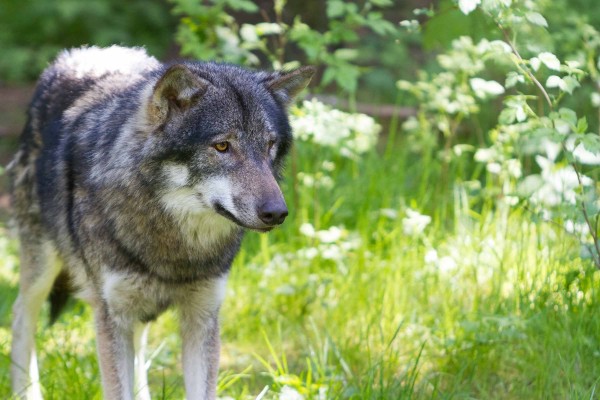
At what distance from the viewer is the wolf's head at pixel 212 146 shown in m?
3.12

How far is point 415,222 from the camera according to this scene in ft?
15.3

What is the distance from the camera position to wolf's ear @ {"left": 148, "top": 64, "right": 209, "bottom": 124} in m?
3.16

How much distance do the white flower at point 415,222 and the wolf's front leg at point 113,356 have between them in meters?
1.86

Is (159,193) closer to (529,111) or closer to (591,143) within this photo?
(529,111)

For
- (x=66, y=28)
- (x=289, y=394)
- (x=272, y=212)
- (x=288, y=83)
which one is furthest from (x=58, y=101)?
(x=66, y=28)

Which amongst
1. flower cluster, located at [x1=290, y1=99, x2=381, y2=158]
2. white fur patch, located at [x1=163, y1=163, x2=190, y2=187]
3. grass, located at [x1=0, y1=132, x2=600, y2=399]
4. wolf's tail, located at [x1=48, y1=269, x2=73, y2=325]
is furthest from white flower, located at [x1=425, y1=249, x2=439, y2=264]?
wolf's tail, located at [x1=48, y1=269, x2=73, y2=325]

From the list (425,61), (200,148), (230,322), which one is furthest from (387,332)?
(425,61)

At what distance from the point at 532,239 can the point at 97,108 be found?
263 centimetres

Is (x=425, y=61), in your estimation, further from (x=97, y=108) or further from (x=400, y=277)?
(x=97, y=108)

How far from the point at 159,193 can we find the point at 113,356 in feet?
2.36

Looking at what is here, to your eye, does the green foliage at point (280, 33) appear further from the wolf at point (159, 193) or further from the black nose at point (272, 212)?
the black nose at point (272, 212)

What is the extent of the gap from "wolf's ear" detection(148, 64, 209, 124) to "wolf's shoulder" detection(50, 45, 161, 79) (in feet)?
2.69

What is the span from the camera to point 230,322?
4789 mm

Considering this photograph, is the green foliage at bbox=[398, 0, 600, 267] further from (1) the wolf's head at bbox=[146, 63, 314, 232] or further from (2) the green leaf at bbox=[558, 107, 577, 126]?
(1) the wolf's head at bbox=[146, 63, 314, 232]
